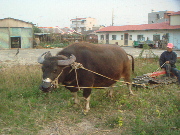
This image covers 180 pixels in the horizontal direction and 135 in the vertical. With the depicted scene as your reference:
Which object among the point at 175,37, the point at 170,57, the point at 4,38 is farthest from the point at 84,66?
the point at 175,37

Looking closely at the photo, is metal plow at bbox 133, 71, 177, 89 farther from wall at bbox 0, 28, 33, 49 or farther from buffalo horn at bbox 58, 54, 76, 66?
wall at bbox 0, 28, 33, 49

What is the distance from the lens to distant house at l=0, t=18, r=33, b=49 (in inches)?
1064

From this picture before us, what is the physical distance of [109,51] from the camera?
614 centimetres

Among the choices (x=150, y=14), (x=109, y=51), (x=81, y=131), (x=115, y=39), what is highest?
(x=150, y=14)

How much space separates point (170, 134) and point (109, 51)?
2884 mm

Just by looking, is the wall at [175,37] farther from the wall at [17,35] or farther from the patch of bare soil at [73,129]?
the patch of bare soil at [73,129]

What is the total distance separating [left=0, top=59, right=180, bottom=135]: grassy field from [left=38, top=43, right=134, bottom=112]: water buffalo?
54 cm

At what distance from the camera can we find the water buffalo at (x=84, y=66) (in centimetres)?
477

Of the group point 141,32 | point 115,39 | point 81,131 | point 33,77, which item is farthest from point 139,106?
point 115,39

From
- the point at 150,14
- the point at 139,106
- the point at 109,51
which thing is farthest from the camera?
the point at 150,14

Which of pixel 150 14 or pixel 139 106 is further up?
pixel 150 14

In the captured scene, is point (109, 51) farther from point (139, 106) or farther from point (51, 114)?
point (51, 114)

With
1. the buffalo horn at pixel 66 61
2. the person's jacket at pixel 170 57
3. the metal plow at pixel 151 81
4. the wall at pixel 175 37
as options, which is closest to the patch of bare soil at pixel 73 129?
the buffalo horn at pixel 66 61

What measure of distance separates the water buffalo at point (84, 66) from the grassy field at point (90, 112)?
537mm
